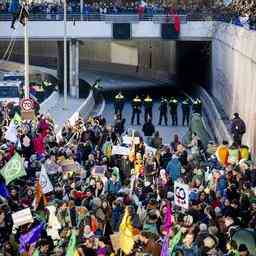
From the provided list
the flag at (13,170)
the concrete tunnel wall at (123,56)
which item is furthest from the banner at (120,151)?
the concrete tunnel wall at (123,56)

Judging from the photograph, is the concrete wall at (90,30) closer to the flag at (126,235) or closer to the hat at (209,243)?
the flag at (126,235)

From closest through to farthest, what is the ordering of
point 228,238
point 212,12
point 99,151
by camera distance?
1. point 228,238
2. point 99,151
3. point 212,12

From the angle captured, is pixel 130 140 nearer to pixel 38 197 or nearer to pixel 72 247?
pixel 38 197

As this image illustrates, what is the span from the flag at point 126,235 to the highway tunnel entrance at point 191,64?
138 feet

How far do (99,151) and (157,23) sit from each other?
31395 millimetres

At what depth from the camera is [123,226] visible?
14.8 metres

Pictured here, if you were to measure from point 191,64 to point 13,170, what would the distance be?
44.8 meters

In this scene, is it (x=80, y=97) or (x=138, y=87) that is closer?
(x=80, y=97)

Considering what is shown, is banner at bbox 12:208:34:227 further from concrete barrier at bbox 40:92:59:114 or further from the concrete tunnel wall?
the concrete tunnel wall

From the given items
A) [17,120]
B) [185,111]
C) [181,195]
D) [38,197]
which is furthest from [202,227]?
[185,111]

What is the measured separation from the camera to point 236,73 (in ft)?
117

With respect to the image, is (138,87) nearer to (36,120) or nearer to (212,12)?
(212,12)

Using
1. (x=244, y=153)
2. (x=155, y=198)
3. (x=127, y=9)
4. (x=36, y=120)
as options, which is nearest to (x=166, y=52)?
(x=127, y=9)

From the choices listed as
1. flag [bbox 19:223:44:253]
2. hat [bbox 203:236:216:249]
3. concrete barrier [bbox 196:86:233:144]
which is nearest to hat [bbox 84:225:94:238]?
flag [bbox 19:223:44:253]
